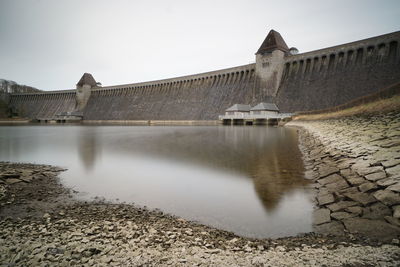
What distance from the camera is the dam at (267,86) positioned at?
27453 mm

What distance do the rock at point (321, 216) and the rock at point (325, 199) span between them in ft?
1.14

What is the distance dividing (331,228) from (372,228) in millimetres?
468

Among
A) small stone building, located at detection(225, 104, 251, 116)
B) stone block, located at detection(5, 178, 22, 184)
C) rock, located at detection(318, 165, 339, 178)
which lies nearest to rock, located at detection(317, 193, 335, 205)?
rock, located at detection(318, 165, 339, 178)

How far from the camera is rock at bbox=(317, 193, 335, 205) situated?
4.24 m

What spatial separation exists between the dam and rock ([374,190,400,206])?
27.6 metres

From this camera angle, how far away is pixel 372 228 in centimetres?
308

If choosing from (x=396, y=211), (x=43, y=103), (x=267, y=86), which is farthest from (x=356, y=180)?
(x=43, y=103)

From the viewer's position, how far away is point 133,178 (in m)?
6.62

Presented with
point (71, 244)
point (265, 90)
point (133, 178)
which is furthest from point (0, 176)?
point (265, 90)

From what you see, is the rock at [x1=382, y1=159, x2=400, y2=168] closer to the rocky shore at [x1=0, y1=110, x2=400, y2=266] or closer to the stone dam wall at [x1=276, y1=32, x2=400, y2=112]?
the rocky shore at [x1=0, y1=110, x2=400, y2=266]

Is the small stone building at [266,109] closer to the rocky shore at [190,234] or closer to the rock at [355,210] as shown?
the rocky shore at [190,234]

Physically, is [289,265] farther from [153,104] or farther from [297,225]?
[153,104]

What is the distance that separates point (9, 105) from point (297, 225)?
3823 inches

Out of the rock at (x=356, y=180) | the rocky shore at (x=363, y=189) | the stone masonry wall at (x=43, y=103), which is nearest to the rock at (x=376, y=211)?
the rocky shore at (x=363, y=189)
